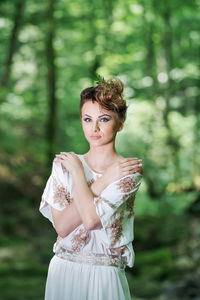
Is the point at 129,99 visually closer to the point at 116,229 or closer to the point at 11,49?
the point at 11,49

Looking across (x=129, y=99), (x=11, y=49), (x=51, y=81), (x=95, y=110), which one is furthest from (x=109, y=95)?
(x=11, y=49)

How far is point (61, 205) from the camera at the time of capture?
149cm

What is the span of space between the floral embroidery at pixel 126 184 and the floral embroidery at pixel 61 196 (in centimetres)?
20

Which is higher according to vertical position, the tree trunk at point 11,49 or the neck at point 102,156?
the tree trunk at point 11,49

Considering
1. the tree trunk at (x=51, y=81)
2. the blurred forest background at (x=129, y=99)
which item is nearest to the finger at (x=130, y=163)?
the blurred forest background at (x=129, y=99)

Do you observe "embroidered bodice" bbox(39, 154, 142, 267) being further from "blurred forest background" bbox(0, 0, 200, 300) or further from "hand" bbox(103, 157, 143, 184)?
"blurred forest background" bbox(0, 0, 200, 300)

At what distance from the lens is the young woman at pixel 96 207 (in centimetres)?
144

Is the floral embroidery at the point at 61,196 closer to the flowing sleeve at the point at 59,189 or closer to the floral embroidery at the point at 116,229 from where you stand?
the flowing sleeve at the point at 59,189

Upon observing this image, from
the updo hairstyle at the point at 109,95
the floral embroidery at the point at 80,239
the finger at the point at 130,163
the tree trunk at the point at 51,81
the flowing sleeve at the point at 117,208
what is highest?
the tree trunk at the point at 51,81

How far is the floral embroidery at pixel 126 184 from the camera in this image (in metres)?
1.44

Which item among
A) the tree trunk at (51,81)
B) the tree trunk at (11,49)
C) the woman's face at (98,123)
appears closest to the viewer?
the woman's face at (98,123)

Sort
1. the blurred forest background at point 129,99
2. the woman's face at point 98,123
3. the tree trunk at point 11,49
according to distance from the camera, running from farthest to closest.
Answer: the tree trunk at point 11,49 → the blurred forest background at point 129,99 → the woman's face at point 98,123

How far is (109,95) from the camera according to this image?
58.6 inches

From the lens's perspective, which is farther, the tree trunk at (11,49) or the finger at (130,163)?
the tree trunk at (11,49)
